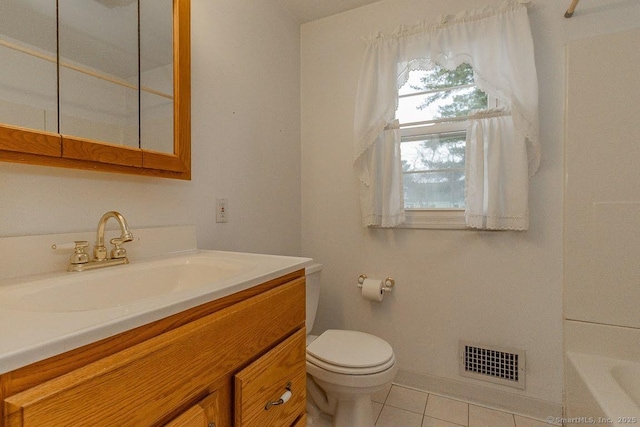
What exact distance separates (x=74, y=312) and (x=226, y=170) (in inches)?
42.3

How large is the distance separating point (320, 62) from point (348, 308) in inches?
64.5

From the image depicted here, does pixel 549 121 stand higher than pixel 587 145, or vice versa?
pixel 549 121

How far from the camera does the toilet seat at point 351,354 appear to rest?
51.3 inches

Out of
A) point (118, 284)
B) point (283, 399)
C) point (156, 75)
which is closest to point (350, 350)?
point (283, 399)

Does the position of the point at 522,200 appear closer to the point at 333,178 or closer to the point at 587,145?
the point at 587,145

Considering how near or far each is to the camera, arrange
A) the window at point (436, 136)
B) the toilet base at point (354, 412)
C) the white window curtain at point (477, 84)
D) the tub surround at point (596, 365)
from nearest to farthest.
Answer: the tub surround at point (596, 365) → the toilet base at point (354, 412) → the white window curtain at point (477, 84) → the window at point (436, 136)

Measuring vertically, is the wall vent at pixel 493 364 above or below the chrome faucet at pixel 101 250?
below

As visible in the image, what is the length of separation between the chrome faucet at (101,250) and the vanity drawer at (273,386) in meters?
0.53

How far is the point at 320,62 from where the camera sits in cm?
209

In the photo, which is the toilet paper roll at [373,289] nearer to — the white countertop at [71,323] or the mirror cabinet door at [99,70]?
the white countertop at [71,323]

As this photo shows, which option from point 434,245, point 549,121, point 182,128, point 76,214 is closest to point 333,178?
point 434,245

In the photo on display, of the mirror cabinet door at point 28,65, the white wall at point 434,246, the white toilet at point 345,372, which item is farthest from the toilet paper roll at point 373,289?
the mirror cabinet door at point 28,65

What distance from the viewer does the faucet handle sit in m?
0.87

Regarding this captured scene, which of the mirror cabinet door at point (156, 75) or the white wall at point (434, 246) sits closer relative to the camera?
the mirror cabinet door at point (156, 75)
